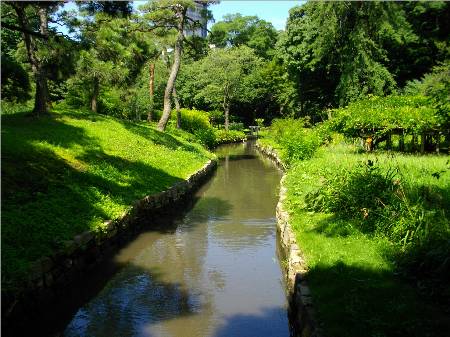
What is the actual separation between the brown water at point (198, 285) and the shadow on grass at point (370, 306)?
48.2 inches

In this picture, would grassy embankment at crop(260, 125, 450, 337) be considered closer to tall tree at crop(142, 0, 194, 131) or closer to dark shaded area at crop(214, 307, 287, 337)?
dark shaded area at crop(214, 307, 287, 337)

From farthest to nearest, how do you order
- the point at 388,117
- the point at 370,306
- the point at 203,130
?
the point at 203,130
the point at 388,117
the point at 370,306

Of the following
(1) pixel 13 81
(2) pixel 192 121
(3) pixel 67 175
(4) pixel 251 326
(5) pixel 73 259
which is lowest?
(4) pixel 251 326

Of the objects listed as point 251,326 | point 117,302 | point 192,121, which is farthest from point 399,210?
point 192,121

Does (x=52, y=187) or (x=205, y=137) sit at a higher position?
(x=205, y=137)

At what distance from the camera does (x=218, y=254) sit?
425 inches

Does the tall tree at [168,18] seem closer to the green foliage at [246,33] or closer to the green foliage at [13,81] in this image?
the green foliage at [13,81]

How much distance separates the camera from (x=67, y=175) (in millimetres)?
12438

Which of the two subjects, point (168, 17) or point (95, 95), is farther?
point (95, 95)

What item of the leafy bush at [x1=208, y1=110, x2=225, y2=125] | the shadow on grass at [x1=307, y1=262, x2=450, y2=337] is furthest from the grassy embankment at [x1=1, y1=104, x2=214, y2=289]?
the leafy bush at [x1=208, y1=110, x2=225, y2=125]

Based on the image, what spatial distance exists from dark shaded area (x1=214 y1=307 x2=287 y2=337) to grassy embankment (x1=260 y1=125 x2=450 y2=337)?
107cm

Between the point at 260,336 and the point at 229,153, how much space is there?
27.8 meters

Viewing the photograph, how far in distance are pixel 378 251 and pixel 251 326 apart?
8.42 ft

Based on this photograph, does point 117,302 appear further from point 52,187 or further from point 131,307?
point 52,187
